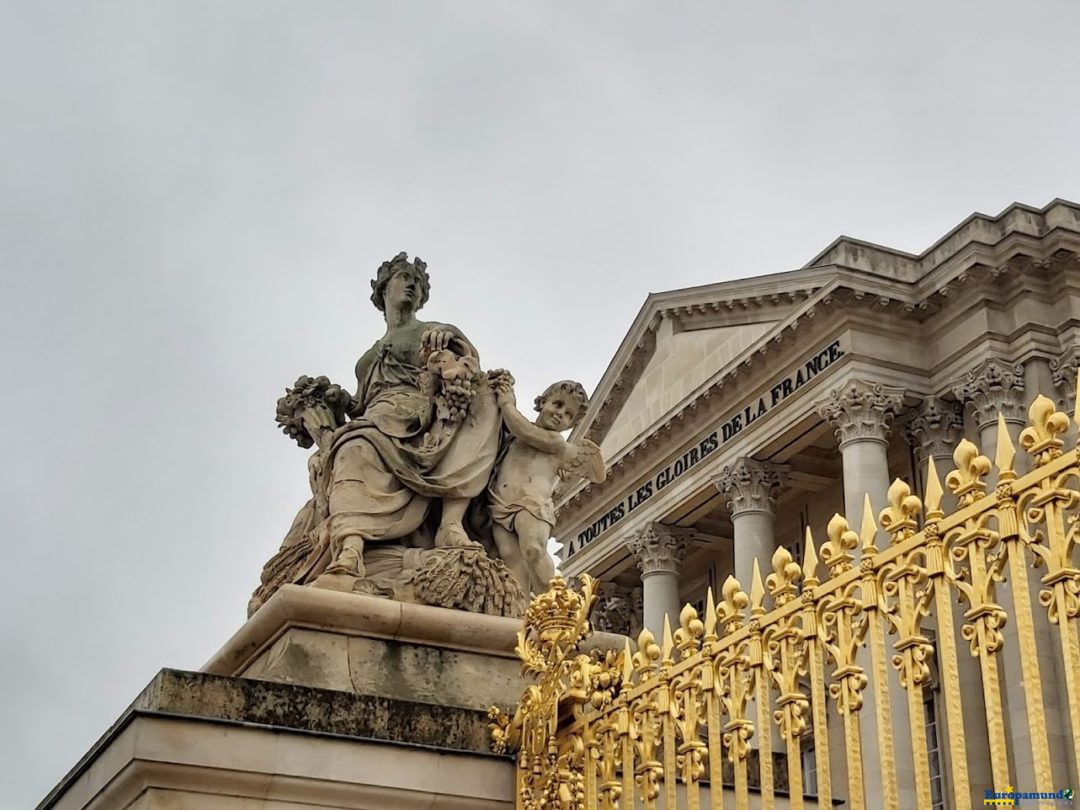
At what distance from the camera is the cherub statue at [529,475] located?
22.9ft

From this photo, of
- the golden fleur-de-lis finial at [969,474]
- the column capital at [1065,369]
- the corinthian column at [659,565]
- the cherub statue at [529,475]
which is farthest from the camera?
the corinthian column at [659,565]

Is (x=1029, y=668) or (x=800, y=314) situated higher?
(x=800, y=314)

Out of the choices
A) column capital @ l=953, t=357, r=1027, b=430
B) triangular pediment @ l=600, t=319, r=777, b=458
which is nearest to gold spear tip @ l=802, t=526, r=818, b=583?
column capital @ l=953, t=357, r=1027, b=430

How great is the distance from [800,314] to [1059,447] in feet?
88.8

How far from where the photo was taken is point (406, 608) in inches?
246

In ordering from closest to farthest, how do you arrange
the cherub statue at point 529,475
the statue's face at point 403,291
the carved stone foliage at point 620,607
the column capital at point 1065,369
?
1. the cherub statue at point 529,475
2. the statue's face at point 403,291
3. the column capital at point 1065,369
4. the carved stone foliage at point 620,607

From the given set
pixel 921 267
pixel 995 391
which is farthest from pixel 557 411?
pixel 921 267

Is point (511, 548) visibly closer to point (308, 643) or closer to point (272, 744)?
point (308, 643)

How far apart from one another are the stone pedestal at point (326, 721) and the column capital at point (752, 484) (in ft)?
85.5

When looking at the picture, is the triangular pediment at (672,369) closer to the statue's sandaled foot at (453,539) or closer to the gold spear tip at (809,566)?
the statue's sandaled foot at (453,539)

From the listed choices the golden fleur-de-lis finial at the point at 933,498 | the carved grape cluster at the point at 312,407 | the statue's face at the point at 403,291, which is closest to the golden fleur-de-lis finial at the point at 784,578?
the golden fleur-de-lis finial at the point at 933,498

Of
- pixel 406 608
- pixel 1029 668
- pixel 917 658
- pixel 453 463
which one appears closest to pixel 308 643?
pixel 406 608

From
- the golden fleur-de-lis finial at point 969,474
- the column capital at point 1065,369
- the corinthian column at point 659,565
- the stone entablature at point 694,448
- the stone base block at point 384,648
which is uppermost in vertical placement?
the stone entablature at point 694,448

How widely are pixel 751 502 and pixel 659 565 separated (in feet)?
12.9
